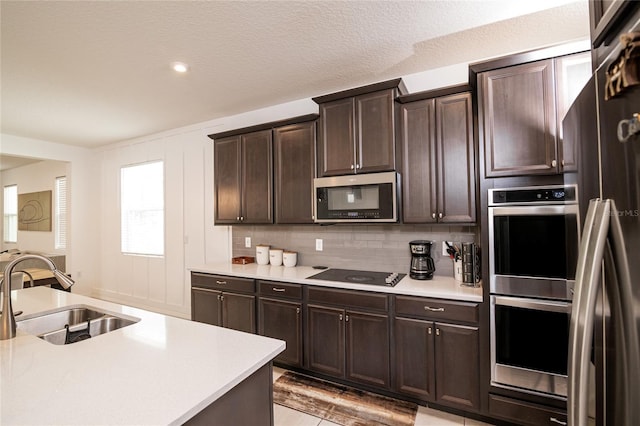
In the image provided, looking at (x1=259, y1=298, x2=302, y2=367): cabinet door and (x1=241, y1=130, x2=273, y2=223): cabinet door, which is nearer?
(x1=259, y1=298, x2=302, y2=367): cabinet door

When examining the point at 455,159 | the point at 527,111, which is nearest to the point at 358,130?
the point at 455,159

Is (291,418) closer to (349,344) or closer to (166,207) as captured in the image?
(349,344)

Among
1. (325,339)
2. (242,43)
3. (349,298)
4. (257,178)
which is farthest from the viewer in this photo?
(257,178)

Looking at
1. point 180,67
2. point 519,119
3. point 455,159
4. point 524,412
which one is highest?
point 180,67

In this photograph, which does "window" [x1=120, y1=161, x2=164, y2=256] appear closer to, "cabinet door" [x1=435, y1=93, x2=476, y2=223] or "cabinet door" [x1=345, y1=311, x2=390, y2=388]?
"cabinet door" [x1=345, y1=311, x2=390, y2=388]

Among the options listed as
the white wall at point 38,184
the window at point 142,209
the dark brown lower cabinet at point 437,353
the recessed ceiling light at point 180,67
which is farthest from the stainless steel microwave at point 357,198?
the white wall at point 38,184

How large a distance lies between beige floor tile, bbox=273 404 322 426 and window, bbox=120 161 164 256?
330cm

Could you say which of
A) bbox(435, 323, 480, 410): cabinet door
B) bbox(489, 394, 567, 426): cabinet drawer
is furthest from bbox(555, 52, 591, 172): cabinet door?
bbox(489, 394, 567, 426): cabinet drawer

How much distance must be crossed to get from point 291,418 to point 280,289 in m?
0.98

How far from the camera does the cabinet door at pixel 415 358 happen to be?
2.11 metres

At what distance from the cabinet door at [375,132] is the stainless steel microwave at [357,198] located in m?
0.10

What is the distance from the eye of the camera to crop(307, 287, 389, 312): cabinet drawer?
2.26 m

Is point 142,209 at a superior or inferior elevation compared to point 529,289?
superior

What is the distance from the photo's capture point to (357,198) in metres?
2.64
